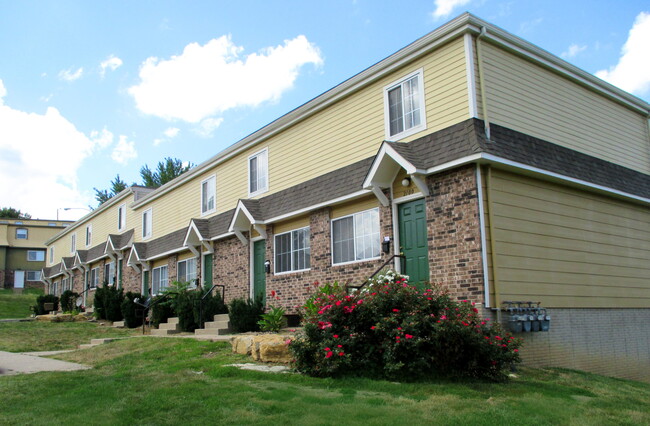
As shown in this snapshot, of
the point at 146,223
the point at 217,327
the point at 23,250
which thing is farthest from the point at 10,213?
the point at 217,327

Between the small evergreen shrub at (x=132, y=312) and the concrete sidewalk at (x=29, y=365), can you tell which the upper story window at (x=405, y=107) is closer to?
the concrete sidewalk at (x=29, y=365)

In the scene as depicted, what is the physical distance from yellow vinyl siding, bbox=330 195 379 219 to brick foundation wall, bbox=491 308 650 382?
4027 mm

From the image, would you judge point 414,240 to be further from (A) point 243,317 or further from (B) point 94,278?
(B) point 94,278

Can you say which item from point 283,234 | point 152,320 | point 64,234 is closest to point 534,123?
point 283,234

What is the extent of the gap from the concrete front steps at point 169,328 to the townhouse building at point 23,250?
145 ft

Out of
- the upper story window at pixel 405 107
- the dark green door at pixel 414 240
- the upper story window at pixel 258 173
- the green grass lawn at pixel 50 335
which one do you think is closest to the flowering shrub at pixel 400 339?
the dark green door at pixel 414 240

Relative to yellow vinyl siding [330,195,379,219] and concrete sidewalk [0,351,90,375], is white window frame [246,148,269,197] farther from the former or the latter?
concrete sidewalk [0,351,90,375]

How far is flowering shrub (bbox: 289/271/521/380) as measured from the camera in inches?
322

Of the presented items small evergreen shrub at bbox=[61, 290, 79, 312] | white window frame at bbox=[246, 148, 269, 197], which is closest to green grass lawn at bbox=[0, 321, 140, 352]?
white window frame at bbox=[246, 148, 269, 197]

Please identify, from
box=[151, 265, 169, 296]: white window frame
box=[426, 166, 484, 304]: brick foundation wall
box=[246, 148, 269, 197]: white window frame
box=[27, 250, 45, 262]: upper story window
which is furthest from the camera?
box=[27, 250, 45, 262]: upper story window

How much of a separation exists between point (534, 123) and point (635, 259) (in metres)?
4.58

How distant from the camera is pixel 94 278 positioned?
33281mm

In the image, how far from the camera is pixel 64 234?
41594 mm

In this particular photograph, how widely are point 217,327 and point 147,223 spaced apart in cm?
1192
